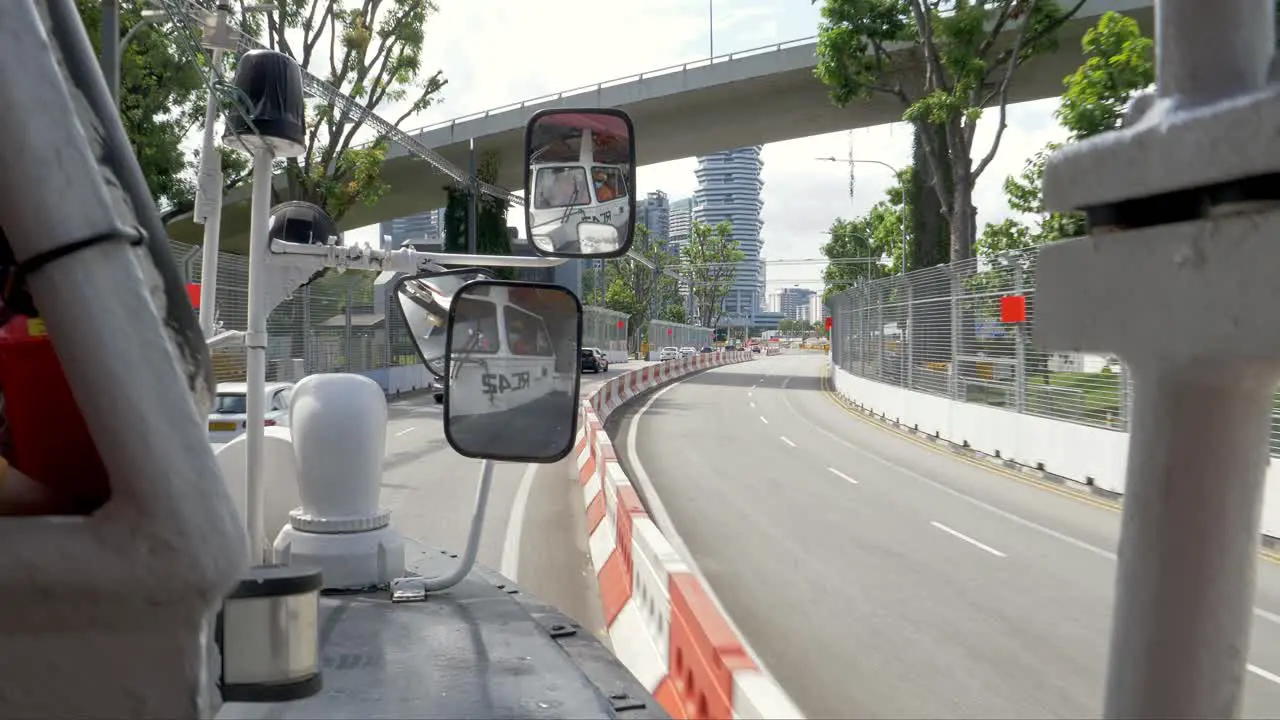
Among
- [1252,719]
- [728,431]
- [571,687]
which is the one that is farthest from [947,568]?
[728,431]

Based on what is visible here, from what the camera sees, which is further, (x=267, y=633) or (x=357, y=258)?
(x=357, y=258)

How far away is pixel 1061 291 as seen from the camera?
1036mm

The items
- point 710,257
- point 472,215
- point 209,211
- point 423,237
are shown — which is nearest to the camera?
point 209,211

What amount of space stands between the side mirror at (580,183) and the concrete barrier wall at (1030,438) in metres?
8.25

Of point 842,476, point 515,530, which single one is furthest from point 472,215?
point 842,476

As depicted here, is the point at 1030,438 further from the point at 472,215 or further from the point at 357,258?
the point at 357,258

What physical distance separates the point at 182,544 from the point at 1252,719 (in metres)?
5.62

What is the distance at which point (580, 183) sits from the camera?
200cm

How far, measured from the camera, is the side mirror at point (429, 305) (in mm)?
2121

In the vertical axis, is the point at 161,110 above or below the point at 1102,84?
above

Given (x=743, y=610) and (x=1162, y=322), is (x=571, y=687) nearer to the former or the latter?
(x=1162, y=322)

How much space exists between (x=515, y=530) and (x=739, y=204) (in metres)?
146

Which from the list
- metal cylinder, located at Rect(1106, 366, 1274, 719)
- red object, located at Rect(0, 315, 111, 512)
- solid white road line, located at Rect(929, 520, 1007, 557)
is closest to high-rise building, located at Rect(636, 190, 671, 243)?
metal cylinder, located at Rect(1106, 366, 1274, 719)

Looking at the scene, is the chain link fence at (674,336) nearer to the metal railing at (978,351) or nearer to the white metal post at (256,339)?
the metal railing at (978,351)
